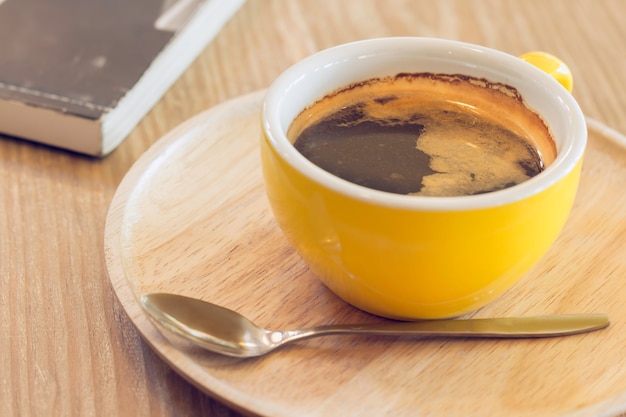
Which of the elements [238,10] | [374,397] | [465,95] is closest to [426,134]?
[465,95]

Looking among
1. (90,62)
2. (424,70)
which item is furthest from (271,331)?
(90,62)

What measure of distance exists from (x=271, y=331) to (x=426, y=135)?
0.25 metres

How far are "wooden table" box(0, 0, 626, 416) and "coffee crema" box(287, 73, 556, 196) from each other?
0.79 feet

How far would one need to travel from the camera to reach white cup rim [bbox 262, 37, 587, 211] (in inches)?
22.5

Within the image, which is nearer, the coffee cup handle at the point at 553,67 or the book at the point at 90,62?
the coffee cup handle at the point at 553,67

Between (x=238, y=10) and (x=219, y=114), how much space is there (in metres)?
0.43

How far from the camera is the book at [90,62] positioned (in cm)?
90

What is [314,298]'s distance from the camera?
0.69 meters

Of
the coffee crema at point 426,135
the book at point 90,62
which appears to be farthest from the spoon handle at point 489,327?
the book at point 90,62

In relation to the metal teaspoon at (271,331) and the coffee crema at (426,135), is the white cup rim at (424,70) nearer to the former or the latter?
the coffee crema at (426,135)

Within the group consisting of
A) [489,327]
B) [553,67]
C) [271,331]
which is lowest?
[271,331]

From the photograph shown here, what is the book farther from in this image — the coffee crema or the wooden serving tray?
the coffee crema

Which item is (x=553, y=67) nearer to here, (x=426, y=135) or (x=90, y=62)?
(x=426, y=135)

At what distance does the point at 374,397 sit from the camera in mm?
588
